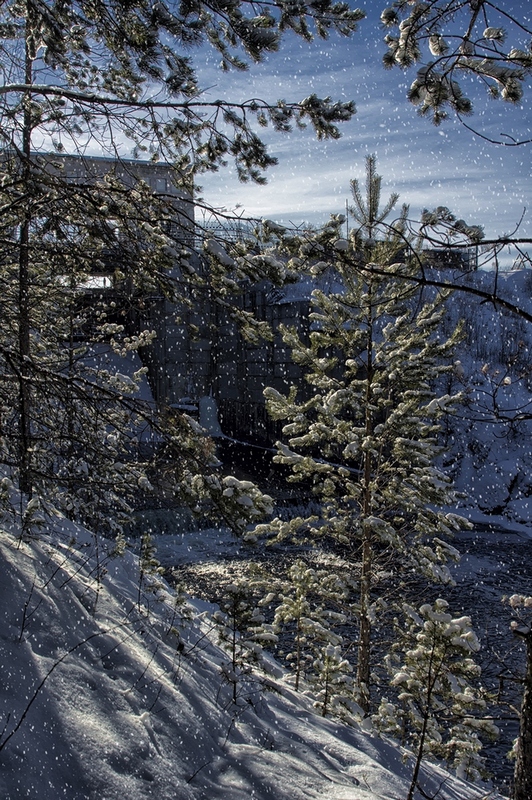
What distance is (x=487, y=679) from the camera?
10.3 meters

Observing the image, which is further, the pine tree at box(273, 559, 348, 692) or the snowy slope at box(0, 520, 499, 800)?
A: the pine tree at box(273, 559, 348, 692)

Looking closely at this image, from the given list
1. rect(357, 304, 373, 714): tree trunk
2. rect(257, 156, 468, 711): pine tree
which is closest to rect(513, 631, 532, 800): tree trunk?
rect(357, 304, 373, 714): tree trunk

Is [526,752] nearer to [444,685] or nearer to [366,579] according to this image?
[444,685]

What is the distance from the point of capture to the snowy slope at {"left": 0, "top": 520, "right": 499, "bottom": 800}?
3.07 metres

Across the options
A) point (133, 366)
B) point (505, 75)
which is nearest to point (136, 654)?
point (505, 75)

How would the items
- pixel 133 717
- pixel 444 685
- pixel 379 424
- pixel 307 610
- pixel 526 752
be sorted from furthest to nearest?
pixel 379 424, pixel 307 610, pixel 444 685, pixel 526 752, pixel 133 717

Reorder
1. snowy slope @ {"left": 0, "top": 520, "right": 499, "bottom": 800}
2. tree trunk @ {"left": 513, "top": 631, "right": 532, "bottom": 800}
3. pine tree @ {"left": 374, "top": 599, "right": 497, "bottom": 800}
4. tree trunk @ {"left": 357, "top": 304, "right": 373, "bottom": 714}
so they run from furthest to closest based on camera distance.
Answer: tree trunk @ {"left": 357, "top": 304, "right": 373, "bottom": 714}, pine tree @ {"left": 374, "top": 599, "right": 497, "bottom": 800}, tree trunk @ {"left": 513, "top": 631, "right": 532, "bottom": 800}, snowy slope @ {"left": 0, "top": 520, "right": 499, "bottom": 800}

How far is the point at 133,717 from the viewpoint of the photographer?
3.70 metres

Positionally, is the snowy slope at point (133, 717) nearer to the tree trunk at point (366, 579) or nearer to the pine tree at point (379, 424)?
the tree trunk at point (366, 579)

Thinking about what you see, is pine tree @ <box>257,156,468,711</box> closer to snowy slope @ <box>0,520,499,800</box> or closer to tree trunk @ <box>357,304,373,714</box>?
tree trunk @ <box>357,304,373,714</box>

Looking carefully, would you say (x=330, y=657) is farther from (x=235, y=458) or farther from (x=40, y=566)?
(x=235, y=458)

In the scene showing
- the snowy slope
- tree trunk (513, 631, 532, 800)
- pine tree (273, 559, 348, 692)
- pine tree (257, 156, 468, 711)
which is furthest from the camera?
pine tree (257, 156, 468, 711)

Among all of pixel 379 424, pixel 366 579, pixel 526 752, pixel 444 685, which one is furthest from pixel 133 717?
pixel 379 424

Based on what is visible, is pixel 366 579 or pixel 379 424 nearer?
pixel 366 579
